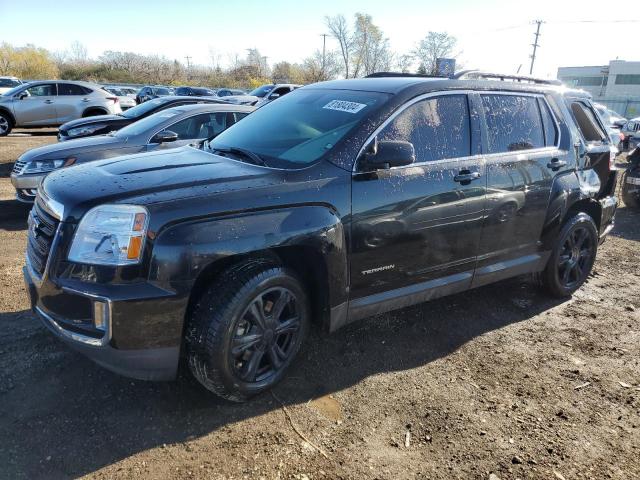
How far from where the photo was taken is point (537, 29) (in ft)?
192

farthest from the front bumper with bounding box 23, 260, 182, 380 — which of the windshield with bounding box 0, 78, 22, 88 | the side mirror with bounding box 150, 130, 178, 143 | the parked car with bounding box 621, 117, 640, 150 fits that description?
the windshield with bounding box 0, 78, 22, 88

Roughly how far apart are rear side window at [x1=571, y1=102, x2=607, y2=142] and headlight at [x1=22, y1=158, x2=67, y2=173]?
611 cm

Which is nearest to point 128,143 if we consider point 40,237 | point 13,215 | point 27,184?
point 27,184

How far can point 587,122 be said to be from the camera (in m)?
4.96

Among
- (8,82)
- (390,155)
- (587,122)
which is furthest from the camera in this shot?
(8,82)

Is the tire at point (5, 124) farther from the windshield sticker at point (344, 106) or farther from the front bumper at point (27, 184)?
the windshield sticker at point (344, 106)

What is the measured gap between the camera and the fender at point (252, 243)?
96.7 inches

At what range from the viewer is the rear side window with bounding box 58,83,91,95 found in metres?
15.8

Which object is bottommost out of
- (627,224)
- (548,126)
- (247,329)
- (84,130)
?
(627,224)

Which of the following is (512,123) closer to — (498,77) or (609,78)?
(498,77)

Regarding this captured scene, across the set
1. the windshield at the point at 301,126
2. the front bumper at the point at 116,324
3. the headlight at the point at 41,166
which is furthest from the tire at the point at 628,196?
the headlight at the point at 41,166

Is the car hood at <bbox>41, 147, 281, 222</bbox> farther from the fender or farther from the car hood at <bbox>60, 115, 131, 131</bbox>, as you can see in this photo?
the car hood at <bbox>60, 115, 131, 131</bbox>

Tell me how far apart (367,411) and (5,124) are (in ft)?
55.2

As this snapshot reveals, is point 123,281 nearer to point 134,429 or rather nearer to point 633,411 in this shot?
point 134,429
